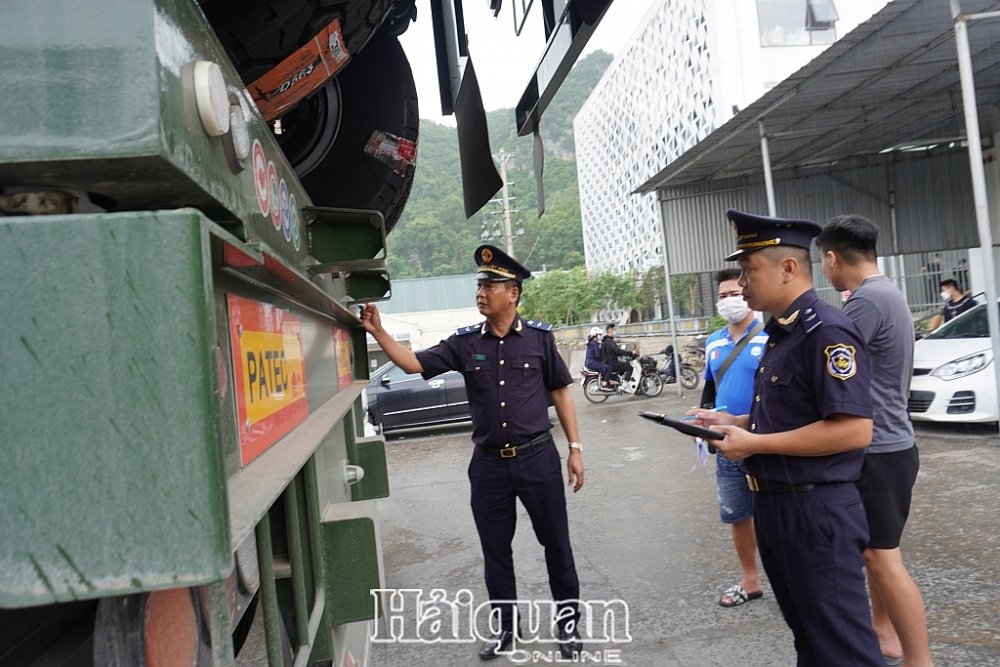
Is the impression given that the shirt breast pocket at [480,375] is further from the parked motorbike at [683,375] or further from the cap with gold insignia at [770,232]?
the parked motorbike at [683,375]

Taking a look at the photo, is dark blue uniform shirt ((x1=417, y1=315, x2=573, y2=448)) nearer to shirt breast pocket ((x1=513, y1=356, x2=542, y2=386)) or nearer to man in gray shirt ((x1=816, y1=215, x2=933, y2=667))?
shirt breast pocket ((x1=513, y1=356, x2=542, y2=386))

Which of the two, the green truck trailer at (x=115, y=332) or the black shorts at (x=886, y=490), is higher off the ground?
the green truck trailer at (x=115, y=332)

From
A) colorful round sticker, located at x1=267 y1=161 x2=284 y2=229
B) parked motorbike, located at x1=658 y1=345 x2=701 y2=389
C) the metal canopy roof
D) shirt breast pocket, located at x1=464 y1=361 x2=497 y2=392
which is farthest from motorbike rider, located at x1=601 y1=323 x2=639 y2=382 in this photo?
colorful round sticker, located at x1=267 y1=161 x2=284 y2=229

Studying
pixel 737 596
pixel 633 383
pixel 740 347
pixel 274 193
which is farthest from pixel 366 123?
pixel 633 383

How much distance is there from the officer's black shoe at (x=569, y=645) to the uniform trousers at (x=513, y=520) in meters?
0.06

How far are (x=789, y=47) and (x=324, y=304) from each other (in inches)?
1497

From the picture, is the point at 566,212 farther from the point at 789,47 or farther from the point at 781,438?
the point at 781,438

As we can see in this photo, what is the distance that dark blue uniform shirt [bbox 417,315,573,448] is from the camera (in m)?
3.45

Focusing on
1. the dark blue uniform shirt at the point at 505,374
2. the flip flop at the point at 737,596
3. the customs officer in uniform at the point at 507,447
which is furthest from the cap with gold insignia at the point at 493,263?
the flip flop at the point at 737,596

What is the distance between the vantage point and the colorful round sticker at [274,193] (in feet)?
4.82

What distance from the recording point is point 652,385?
14.4 meters

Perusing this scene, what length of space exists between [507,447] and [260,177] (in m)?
2.29

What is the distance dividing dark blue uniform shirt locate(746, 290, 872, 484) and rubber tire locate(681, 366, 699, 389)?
40.5 feet

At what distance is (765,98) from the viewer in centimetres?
814
